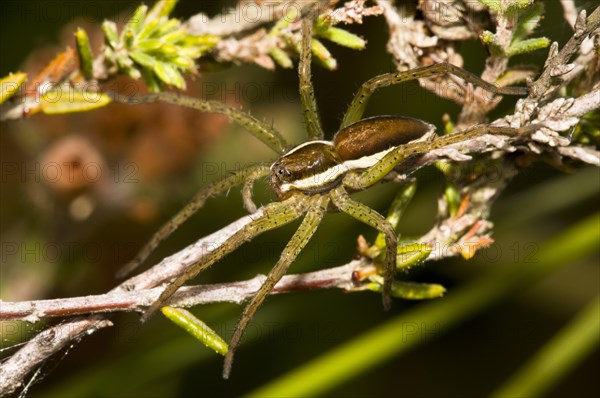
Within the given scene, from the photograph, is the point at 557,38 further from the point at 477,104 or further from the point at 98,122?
the point at 98,122

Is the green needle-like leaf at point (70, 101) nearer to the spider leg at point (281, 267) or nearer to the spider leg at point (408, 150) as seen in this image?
the spider leg at point (281, 267)

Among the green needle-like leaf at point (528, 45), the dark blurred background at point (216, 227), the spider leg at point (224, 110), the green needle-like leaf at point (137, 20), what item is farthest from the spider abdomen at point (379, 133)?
the green needle-like leaf at point (137, 20)

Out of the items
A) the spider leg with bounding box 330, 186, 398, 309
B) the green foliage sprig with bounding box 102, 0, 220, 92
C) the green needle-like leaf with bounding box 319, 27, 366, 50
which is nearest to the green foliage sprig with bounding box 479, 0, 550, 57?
the green needle-like leaf with bounding box 319, 27, 366, 50

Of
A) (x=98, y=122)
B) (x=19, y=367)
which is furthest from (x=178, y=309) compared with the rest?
(x=98, y=122)

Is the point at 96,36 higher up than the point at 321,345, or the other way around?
the point at 96,36

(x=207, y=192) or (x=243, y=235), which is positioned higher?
(x=207, y=192)

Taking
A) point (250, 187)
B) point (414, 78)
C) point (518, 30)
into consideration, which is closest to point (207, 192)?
point (250, 187)

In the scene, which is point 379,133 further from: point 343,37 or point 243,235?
point 243,235
